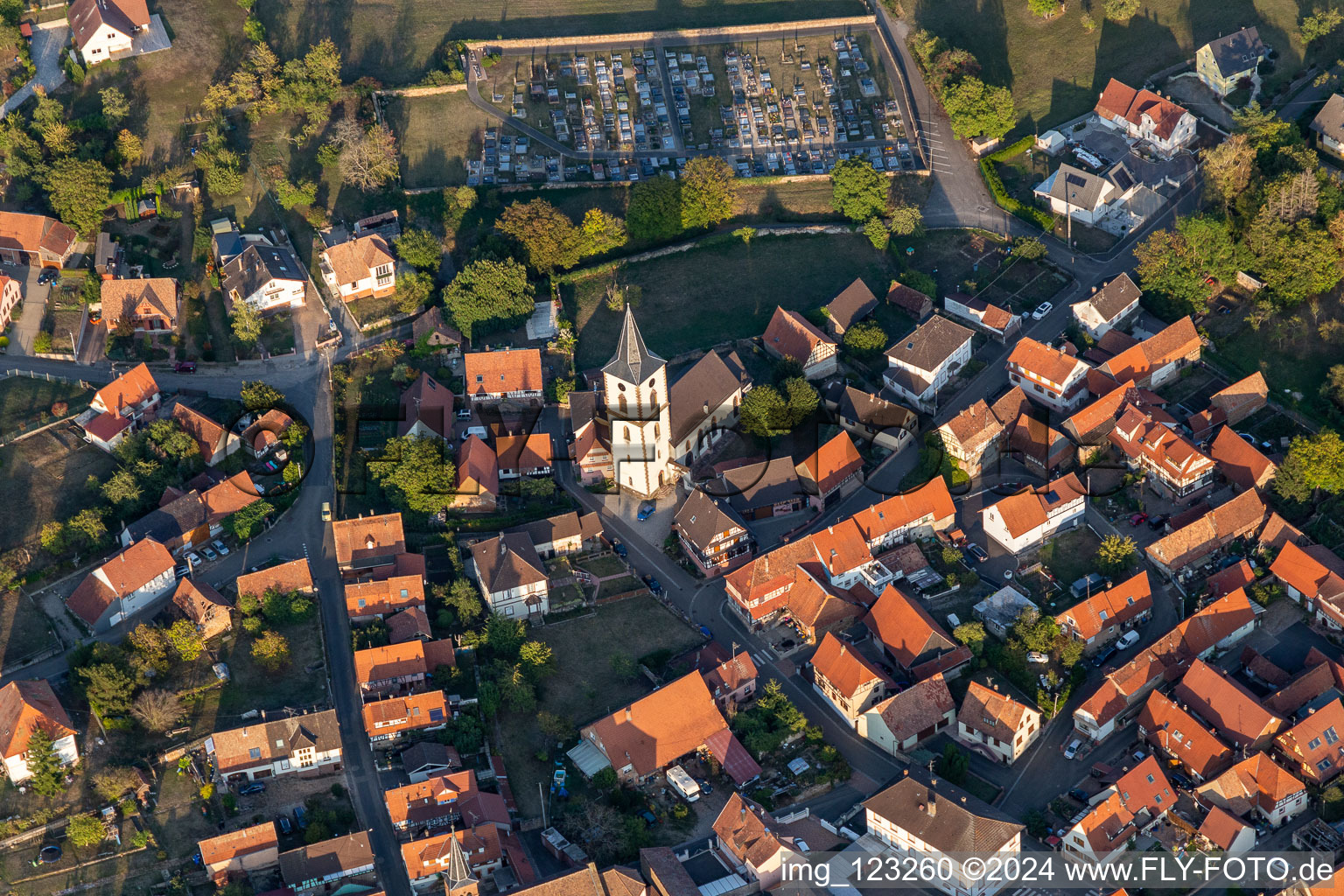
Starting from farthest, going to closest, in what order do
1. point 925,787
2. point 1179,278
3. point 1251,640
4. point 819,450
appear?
point 1179,278, point 819,450, point 1251,640, point 925,787

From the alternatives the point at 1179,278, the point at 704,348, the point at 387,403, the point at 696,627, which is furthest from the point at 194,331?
the point at 1179,278

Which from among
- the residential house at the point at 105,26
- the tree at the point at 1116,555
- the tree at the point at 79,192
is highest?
the residential house at the point at 105,26

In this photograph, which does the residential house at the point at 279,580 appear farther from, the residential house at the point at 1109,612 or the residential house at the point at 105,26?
the residential house at the point at 105,26

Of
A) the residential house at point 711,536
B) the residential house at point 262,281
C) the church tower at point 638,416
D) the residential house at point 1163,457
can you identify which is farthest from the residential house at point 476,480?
the residential house at point 1163,457

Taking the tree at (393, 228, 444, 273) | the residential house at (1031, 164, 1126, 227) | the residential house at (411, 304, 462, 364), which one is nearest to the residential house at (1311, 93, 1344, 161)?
the residential house at (1031, 164, 1126, 227)

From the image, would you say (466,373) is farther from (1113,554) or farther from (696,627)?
(1113,554)

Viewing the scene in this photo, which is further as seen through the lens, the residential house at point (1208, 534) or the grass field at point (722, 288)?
the grass field at point (722, 288)

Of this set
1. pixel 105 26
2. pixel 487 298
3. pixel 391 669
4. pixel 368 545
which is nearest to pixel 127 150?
pixel 105 26
